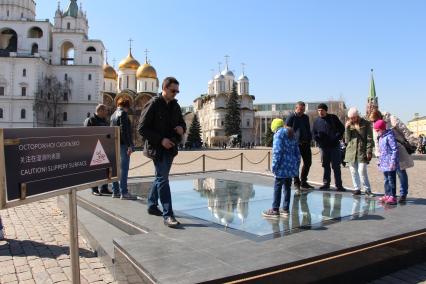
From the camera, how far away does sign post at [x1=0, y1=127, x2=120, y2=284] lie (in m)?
2.94

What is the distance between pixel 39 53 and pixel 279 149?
2834 inches

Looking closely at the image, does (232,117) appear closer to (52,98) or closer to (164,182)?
(52,98)

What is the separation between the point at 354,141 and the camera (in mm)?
8133

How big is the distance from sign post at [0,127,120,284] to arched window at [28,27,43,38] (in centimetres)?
7477

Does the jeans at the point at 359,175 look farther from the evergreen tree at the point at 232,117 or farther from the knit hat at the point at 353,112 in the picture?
the evergreen tree at the point at 232,117

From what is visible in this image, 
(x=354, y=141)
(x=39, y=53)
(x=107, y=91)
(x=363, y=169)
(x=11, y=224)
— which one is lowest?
(x=11, y=224)

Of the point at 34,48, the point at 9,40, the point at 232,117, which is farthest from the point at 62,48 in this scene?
the point at 232,117

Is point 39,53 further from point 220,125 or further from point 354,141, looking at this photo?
point 354,141

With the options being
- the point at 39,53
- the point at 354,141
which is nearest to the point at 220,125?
the point at 39,53

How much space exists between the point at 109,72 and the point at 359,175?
78.4m

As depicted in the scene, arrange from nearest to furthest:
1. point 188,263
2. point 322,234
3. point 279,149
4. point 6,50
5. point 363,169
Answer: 1. point 188,263
2. point 322,234
3. point 279,149
4. point 363,169
5. point 6,50

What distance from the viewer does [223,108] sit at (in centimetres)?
9494

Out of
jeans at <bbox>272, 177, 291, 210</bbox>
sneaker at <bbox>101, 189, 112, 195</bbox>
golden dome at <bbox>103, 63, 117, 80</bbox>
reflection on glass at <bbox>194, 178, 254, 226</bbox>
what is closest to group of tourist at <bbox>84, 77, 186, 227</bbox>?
reflection on glass at <bbox>194, 178, 254, 226</bbox>

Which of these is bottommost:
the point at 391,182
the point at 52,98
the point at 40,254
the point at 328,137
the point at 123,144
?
the point at 40,254
